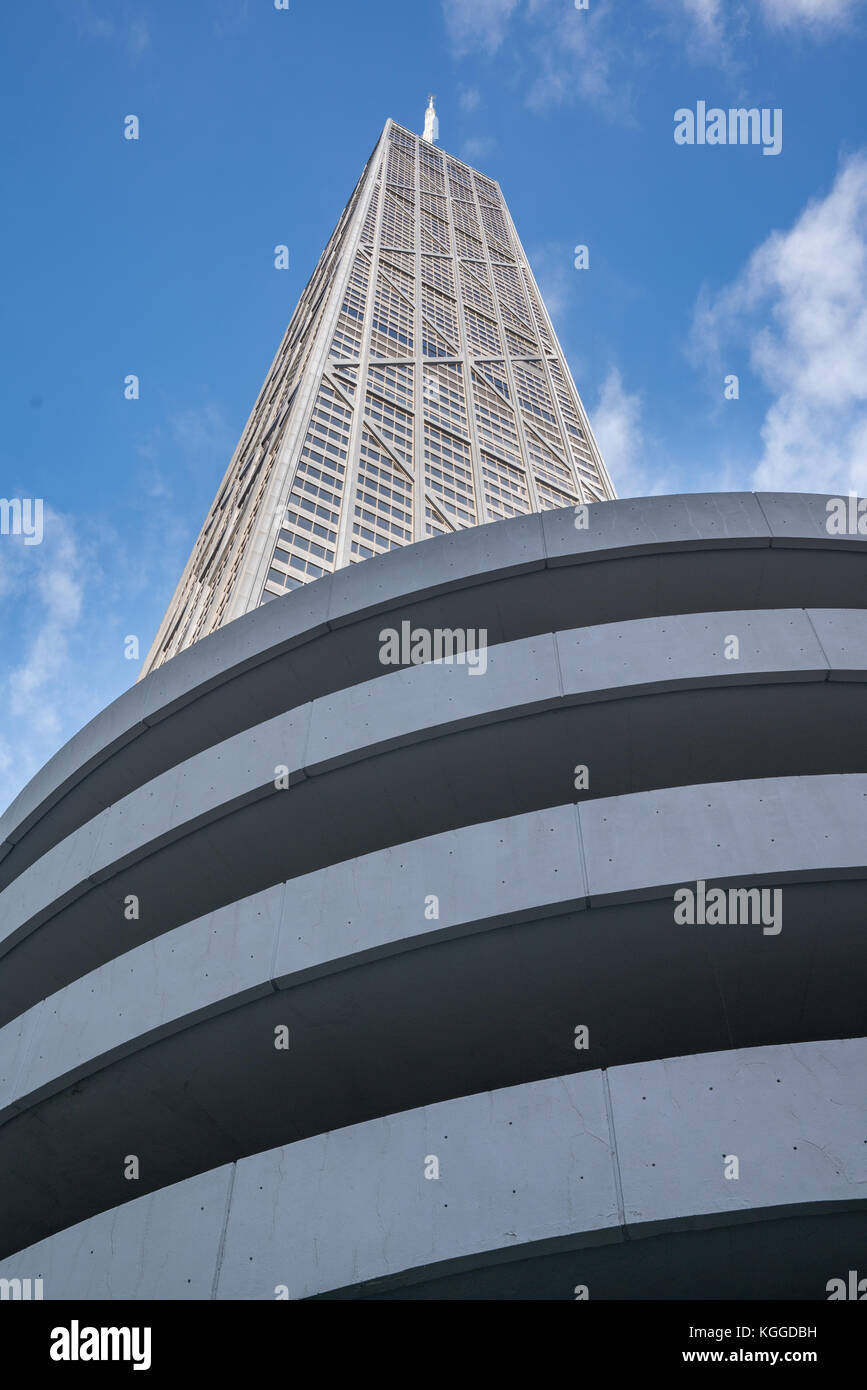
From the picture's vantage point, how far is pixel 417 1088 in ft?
33.1

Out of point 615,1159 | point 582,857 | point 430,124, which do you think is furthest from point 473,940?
point 430,124

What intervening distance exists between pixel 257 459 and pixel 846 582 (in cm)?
5425

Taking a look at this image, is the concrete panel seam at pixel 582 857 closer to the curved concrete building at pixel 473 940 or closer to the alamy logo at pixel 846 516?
the curved concrete building at pixel 473 940

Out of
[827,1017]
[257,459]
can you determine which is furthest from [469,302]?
[827,1017]

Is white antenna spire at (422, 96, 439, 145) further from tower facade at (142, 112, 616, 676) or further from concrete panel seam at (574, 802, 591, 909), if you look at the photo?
concrete panel seam at (574, 802, 591, 909)

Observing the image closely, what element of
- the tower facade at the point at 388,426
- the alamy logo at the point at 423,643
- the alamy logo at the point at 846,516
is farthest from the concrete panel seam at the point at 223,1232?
the tower facade at the point at 388,426

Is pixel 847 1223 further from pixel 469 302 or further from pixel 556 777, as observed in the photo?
pixel 469 302

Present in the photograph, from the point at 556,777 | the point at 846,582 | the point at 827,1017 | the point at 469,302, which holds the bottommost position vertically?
the point at 827,1017
